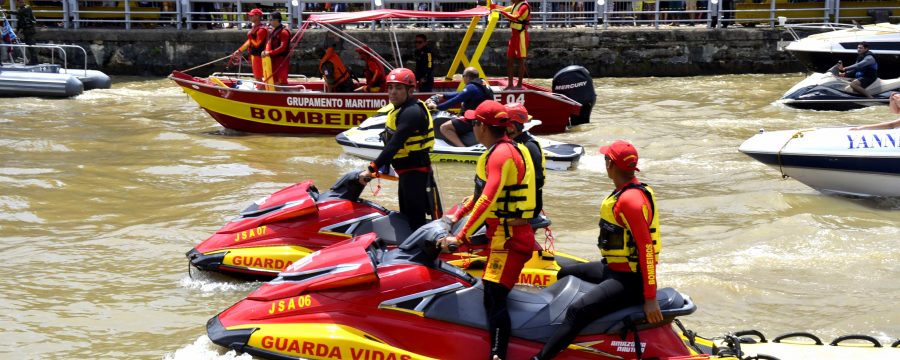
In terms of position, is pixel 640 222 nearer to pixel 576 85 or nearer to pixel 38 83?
pixel 576 85

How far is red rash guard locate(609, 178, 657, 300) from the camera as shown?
5273mm

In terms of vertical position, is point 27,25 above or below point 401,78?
above

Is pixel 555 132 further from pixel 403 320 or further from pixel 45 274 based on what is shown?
pixel 403 320

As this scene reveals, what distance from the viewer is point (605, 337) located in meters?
5.56

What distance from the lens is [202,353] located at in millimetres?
6270

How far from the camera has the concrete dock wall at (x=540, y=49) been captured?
2391 centimetres

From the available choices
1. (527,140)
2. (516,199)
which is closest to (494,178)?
(516,199)

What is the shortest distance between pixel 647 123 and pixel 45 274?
455 inches

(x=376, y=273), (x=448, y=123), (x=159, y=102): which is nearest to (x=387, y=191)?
(x=448, y=123)

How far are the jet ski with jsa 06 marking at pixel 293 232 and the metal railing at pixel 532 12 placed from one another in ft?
51.1

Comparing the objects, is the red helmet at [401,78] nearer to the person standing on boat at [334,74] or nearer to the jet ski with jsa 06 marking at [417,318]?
the jet ski with jsa 06 marking at [417,318]

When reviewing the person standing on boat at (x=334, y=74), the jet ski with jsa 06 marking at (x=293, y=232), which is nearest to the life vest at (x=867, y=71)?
the person standing on boat at (x=334, y=74)

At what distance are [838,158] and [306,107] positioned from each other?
809 cm

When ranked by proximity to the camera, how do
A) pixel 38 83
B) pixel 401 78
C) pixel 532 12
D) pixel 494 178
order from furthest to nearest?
pixel 532 12 < pixel 38 83 < pixel 401 78 < pixel 494 178
